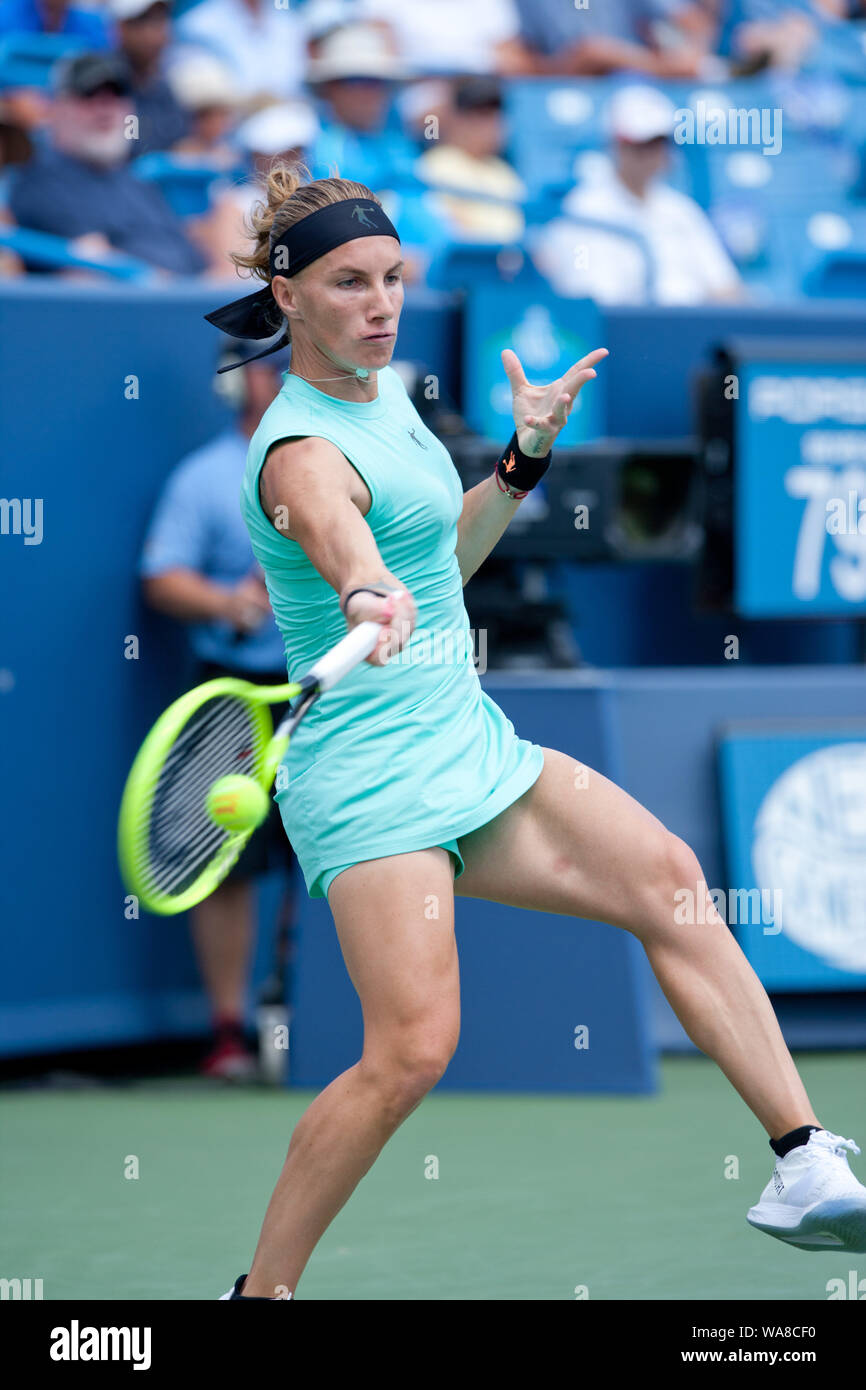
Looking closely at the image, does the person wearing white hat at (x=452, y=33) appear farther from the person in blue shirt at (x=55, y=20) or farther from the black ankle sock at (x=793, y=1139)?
the black ankle sock at (x=793, y=1139)

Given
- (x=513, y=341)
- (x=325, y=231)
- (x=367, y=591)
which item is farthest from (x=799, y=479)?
(x=367, y=591)

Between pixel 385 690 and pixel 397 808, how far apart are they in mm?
182

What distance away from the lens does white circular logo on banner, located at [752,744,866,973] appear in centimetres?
590

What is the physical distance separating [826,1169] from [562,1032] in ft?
8.56

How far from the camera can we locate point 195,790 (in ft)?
9.27

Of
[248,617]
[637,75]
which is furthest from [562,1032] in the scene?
[637,75]

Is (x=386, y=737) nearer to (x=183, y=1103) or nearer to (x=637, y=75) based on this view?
(x=183, y=1103)

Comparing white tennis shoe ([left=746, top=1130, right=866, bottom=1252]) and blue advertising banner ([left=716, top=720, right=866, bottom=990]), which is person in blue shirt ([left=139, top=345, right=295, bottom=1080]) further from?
white tennis shoe ([left=746, top=1130, right=866, bottom=1252])

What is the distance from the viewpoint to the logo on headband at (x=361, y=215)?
9.66 ft

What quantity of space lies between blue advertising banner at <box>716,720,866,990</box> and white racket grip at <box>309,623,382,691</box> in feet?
11.6

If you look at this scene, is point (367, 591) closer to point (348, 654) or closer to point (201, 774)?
point (348, 654)

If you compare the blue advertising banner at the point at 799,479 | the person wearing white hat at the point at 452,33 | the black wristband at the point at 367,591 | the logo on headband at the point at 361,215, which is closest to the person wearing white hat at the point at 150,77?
the person wearing white hat at the point at 452,33

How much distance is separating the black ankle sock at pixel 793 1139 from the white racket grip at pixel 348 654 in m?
1.01

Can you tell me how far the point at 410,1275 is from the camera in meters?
3.73
